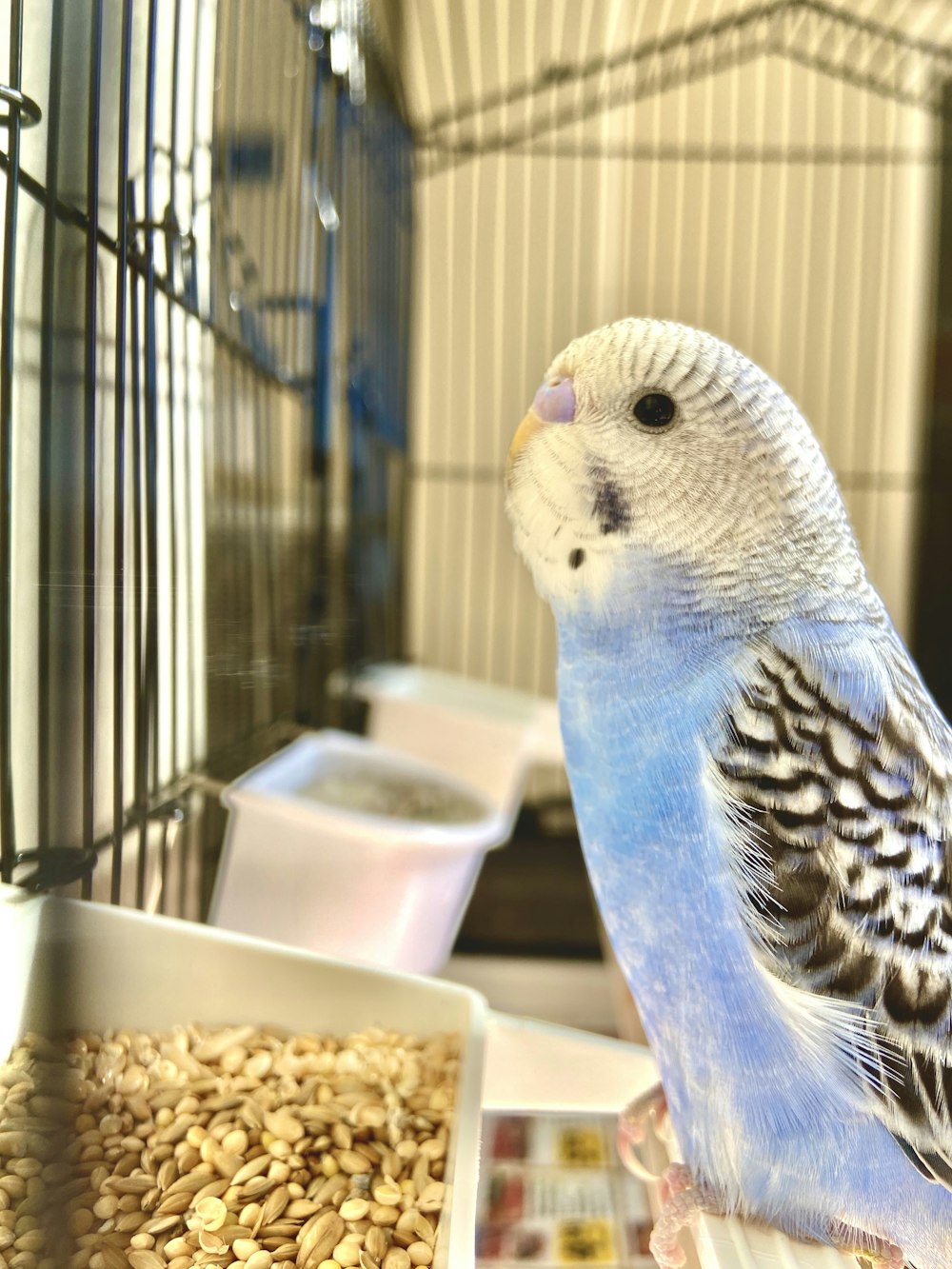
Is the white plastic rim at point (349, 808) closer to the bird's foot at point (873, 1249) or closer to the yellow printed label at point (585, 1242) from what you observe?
the yellow printed label at point (585, 1242)

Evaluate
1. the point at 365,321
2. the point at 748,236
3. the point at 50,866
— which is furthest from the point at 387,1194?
the point at 365,321

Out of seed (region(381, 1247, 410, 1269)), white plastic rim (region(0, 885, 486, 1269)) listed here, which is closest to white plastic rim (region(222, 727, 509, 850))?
white plastic rim (region(0, 885, 486, 1269))

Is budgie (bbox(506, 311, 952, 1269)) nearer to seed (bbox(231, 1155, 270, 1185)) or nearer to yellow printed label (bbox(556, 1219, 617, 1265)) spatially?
yellow printed label (bbox(556, 1219, 617, 1265))

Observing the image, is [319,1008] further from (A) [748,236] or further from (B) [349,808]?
(A) [748,236]

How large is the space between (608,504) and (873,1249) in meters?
0.64

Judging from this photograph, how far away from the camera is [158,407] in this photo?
0.69 meters

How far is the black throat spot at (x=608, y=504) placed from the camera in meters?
0.70

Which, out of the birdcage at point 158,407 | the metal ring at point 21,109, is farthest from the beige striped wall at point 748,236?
the metal ring at point 21,109

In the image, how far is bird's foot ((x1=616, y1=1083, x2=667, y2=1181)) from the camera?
0.80 m

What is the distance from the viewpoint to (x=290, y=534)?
4.16 feet

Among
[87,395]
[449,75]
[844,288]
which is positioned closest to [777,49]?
[844,288]

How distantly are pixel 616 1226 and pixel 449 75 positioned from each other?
150 centimetres

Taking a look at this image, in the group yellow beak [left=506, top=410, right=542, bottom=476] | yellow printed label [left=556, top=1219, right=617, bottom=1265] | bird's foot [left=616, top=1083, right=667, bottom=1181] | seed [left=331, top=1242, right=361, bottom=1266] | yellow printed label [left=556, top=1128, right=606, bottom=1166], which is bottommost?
yellow printed label [left=556, top=1219, right=617, bottom=1265]

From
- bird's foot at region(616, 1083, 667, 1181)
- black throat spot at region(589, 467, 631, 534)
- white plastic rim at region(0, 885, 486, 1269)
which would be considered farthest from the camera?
bird's foot at region(616, 1083, 667, 1181)
